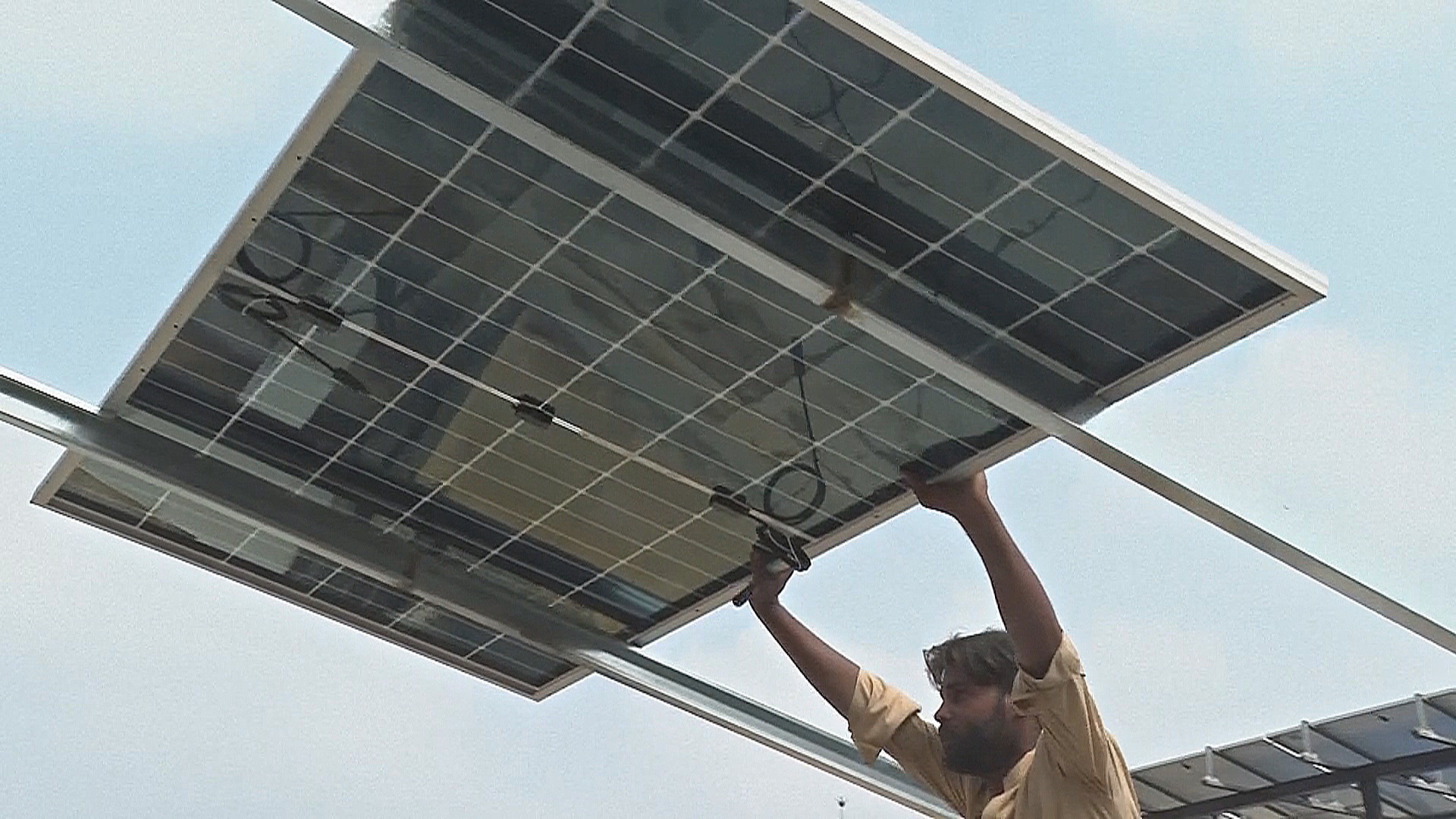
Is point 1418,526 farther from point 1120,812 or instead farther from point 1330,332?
point 1120,812

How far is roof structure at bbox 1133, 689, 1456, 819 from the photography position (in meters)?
16.3

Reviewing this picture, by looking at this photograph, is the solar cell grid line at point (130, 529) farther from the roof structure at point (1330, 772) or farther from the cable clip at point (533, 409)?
the roof structure at point (1330, 772)

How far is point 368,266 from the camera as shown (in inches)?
312

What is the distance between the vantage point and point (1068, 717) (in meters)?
6.16

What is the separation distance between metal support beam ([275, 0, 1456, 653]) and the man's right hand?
75.7 inches

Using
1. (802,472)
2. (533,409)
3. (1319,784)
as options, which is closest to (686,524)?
(802,472)

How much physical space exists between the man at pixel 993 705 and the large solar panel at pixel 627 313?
1.87ft

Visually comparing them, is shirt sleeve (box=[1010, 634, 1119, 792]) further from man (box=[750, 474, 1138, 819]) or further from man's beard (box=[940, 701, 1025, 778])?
man's beard (box=[940, 701, 1025, 778])

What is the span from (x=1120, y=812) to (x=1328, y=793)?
1235 cm

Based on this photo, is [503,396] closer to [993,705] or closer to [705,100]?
[705,100]

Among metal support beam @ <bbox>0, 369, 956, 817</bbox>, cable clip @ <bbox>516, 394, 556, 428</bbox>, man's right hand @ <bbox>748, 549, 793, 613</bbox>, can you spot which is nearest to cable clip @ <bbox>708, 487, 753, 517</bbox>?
man's right hand @ <bbox>748, 549, 793, 613</bbox>

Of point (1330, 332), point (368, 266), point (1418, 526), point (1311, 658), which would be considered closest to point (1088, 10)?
point (1330, 332)

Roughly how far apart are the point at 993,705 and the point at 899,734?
78 centimetres

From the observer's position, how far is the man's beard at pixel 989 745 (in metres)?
7.10
